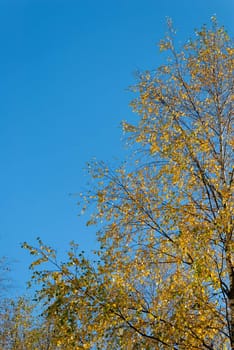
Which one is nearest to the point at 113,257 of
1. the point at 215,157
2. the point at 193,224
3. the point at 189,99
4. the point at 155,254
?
the point at 155,254

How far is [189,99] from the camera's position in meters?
12.3

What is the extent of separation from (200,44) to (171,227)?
5215 millimetres

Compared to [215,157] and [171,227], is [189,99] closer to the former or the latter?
[215,157]

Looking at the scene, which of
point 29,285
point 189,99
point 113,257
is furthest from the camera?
point 189,99

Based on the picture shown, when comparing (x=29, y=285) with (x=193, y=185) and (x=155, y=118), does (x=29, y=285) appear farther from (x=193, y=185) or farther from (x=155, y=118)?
(x=155, y=118)

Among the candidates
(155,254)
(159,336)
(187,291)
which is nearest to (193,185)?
(155,254)

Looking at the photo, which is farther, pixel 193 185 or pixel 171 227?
pixel 193 185

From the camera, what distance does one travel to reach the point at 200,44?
13320mm

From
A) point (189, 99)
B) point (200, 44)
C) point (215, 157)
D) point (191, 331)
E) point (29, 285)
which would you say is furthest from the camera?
point (200, 44)

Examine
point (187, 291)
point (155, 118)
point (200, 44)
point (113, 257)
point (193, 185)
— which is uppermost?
point (200, 44)

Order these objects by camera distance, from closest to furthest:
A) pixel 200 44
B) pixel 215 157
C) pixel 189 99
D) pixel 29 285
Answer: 1. pixel 29 285
2. pixel 215 157
3. pixel 189 99
4. pixel 200 44

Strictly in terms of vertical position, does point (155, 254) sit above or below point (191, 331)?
above

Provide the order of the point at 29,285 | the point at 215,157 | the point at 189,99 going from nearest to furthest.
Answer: the point at 29,285, the point at 215,157, the point at 189,99

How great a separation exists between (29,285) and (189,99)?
548 cm
